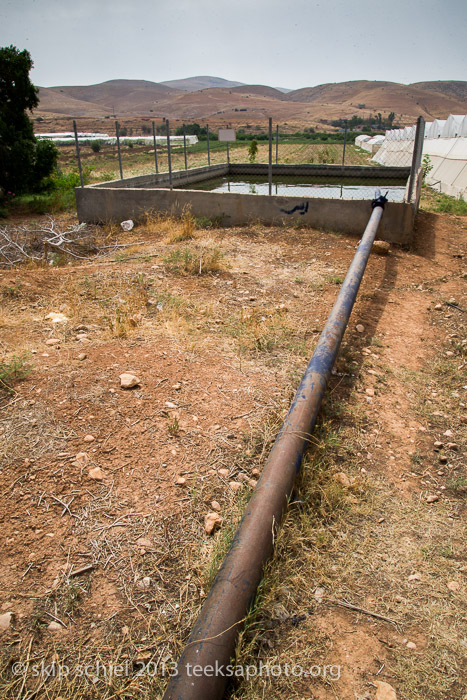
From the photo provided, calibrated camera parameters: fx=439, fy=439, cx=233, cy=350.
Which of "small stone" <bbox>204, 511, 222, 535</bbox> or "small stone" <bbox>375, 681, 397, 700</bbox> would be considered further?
"small stone" <bbox>204, 511, 222, 535</bbox>

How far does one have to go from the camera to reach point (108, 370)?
3.57 m

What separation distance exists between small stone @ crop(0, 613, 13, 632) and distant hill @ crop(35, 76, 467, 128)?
304 feet

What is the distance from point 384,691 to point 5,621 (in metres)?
1.52

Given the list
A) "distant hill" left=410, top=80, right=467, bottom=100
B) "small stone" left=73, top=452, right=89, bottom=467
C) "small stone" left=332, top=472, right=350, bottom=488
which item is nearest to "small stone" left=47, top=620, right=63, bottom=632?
"small stone" left=73, top=452, right=89, bottom=467

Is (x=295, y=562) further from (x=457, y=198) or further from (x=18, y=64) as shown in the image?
(x=18, y=64)

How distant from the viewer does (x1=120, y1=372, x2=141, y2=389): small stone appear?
335 centimetres

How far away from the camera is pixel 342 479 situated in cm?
260

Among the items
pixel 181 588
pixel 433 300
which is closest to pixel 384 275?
pixel 433 300

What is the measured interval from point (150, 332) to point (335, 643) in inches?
122

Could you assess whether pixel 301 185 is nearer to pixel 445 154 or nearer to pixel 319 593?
pixel 445 154

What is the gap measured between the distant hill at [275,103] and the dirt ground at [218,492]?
90064mm

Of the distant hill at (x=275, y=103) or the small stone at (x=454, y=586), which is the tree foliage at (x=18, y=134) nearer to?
the small stone at (x=454, y=586)

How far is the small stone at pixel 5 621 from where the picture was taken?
180 cm

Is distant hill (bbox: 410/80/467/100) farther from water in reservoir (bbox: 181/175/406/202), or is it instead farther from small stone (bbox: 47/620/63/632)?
small stone (bbox: 47/620/63/632)
